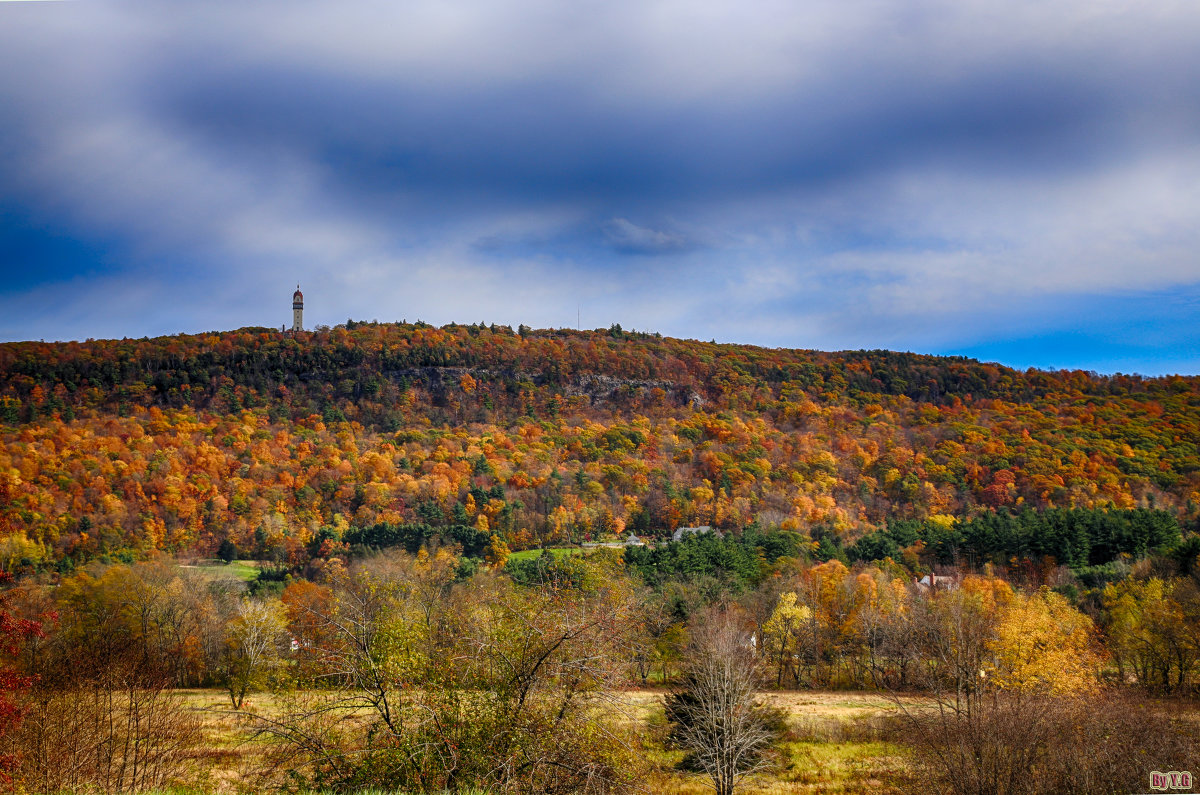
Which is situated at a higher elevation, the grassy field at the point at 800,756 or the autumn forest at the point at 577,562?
the autumn forest at the point at 577,562

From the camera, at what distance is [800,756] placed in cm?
3181

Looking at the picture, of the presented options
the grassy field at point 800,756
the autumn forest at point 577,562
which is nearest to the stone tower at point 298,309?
the autumn forest at point 577,562

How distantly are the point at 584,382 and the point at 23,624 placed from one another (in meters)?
133

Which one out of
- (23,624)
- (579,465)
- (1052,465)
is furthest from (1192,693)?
(579,465)

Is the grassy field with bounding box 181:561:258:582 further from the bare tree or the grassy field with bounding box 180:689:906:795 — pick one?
the bare tree

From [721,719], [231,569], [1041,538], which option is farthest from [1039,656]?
[231,569]

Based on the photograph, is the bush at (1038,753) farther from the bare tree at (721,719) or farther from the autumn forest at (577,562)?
the bare tree at (721,719)

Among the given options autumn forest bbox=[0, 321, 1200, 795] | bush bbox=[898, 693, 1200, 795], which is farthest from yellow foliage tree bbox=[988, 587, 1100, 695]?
bush bbox=[898, 693, 1200, 795]

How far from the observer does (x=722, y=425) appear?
5074 inches

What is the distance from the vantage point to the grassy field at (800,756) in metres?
25.4

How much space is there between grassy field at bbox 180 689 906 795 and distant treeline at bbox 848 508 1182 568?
3931 cm

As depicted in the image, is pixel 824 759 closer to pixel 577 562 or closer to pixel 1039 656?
pixel 1039 656

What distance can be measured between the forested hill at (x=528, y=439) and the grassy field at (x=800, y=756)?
4945 centimetres

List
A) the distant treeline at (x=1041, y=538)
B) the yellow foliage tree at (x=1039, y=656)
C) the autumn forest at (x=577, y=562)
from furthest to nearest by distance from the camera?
the distant treeline at (x=1041, y=538)
the yellow foliage tree at (x=1039, y=656)
the autumn forest at (x=577, y=562)
